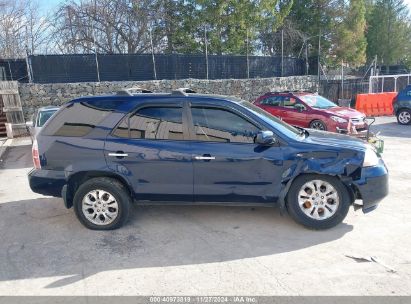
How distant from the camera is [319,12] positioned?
2725 cm

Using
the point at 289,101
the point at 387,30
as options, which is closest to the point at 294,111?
the point at 289,101

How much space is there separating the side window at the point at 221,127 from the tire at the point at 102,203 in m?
1.22

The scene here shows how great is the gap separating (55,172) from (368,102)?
15.7m

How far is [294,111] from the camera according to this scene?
440 inches

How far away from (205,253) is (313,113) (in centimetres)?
769

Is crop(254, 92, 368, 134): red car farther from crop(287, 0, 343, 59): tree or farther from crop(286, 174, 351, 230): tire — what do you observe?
crop(287, 0, 343, 59): tree

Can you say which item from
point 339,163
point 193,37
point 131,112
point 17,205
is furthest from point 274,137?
point 193,37

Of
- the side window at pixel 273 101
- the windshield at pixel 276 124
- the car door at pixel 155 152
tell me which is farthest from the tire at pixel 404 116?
the car door at pixel 155 152

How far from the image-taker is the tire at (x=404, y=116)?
13759 millimetres

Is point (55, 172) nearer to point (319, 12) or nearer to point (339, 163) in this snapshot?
point (339, 163)

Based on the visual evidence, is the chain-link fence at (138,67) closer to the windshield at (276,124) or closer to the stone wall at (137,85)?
the stone wall at (137,85)

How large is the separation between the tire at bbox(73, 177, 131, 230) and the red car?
7400 mm

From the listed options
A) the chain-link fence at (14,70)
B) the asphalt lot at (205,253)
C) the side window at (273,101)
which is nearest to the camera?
the asphalt lot at (205,253)

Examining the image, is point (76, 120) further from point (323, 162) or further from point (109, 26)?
point (109, 26)
